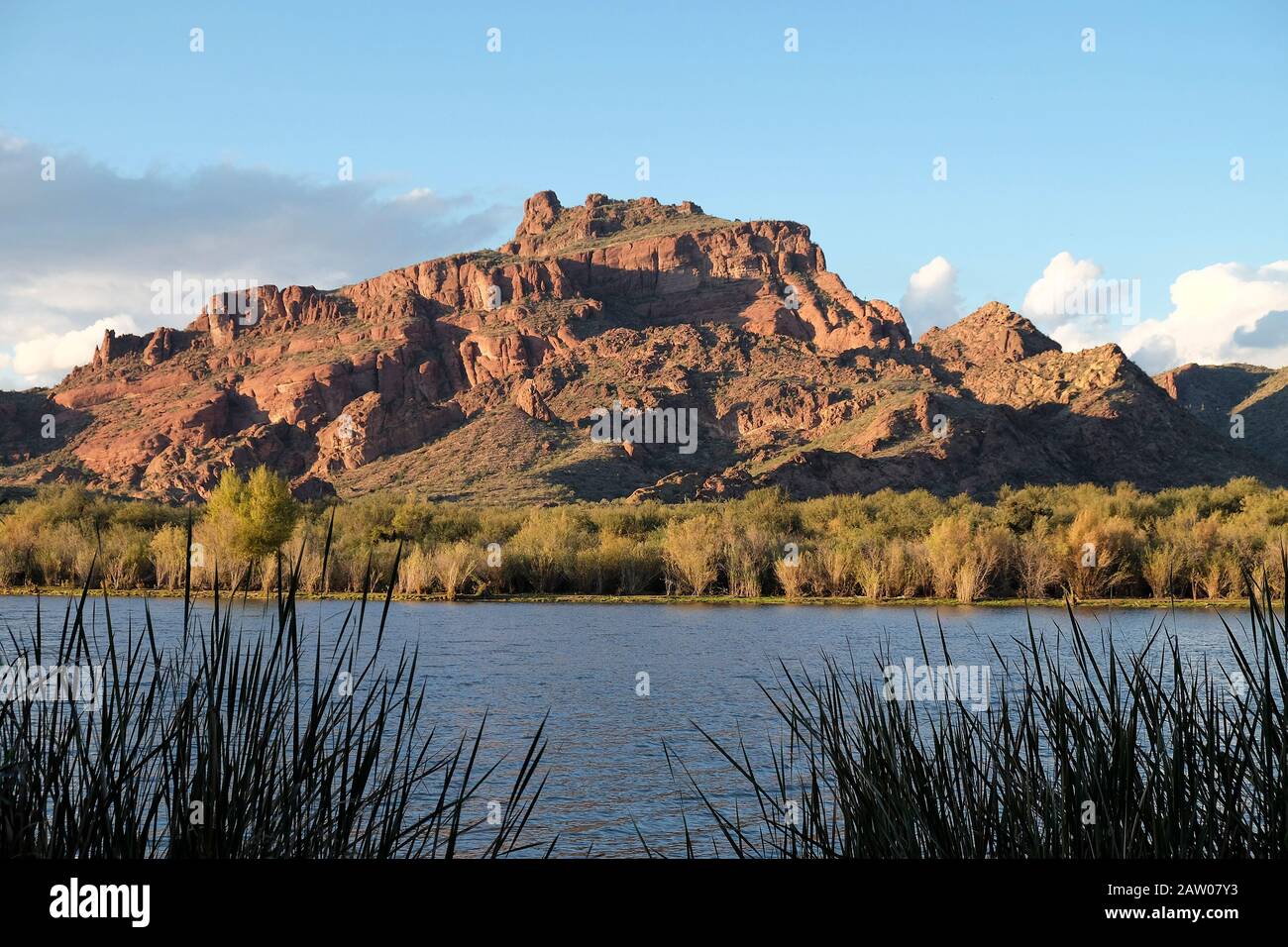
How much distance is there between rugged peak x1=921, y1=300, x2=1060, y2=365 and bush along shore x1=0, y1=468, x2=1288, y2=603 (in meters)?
51.3

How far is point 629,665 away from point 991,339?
8406 cm

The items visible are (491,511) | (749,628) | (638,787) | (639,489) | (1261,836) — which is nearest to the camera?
(1261,836)

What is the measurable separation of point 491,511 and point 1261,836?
47.7m

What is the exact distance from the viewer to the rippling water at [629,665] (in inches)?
467

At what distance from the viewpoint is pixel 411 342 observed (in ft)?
384

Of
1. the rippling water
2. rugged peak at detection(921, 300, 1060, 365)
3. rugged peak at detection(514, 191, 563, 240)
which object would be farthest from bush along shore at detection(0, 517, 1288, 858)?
rugged peak at detection(514, 191, 563, 240)

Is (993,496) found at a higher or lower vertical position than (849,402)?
lower

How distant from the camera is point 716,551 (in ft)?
123

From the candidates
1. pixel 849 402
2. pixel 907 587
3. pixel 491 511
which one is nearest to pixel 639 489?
pixel 491 511

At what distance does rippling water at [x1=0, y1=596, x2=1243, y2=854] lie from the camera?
1185 centimetres

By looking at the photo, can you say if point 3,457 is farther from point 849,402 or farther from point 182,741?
point 182,741

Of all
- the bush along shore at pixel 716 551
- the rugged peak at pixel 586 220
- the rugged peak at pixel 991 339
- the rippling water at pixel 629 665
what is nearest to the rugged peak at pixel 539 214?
the rugged peak at pixel 586 220

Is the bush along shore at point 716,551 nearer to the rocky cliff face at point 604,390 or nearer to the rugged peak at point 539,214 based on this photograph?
the rocky cliff face at point 604,390

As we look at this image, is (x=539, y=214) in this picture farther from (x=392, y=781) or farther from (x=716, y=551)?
(x=392, y=781)
